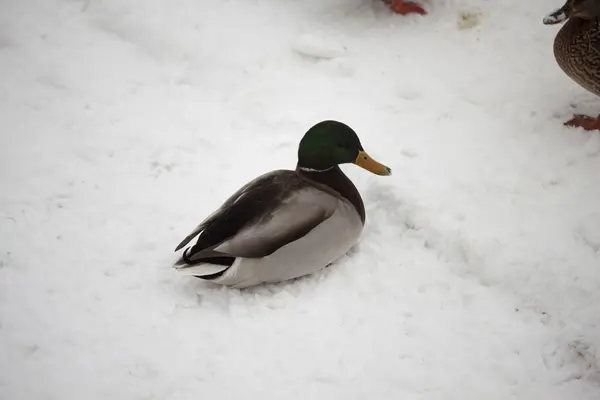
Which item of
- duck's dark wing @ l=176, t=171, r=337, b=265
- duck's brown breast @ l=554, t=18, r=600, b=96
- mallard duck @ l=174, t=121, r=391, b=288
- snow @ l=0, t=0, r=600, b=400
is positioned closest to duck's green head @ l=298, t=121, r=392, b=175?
mallard duck @ l=174, t=121, r=391, b=288

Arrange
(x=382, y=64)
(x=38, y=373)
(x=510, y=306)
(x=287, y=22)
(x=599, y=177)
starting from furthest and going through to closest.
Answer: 1. (x=287, y=22)
2. (x=382, y=64)
3. (x=599, y=177)
4. (x=510, y=306)
5. (x=38, y=373)

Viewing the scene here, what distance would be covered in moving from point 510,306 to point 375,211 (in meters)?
0.83

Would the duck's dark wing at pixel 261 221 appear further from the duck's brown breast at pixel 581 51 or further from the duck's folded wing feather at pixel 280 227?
the duck's brown breast at pixel 581 51

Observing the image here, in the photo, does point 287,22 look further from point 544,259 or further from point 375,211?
point 544,259

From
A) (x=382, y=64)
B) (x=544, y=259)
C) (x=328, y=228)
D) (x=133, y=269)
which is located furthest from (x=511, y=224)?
(x=133, y=269)

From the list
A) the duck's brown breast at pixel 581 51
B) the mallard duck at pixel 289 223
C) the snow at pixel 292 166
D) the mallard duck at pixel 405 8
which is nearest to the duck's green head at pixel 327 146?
the mallard duck at pixel 289 223

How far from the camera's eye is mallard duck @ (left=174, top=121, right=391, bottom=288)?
99.3 inches

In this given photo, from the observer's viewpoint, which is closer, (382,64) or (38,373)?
(38,373)

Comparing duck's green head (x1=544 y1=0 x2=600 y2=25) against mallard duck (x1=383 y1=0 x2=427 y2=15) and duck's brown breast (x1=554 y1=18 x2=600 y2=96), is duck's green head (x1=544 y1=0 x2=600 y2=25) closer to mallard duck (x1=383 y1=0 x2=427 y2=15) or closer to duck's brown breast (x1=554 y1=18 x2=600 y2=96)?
duck's brown breast (x1=554 y1=18 x2=600 y2=96)

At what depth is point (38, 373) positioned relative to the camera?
2385 millimetres

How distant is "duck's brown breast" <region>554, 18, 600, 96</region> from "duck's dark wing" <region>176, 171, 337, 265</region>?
155cm

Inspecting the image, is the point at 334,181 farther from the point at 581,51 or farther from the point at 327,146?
the point at 581,51

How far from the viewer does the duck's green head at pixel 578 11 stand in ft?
10.2

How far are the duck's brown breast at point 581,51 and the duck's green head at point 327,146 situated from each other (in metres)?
1.30
